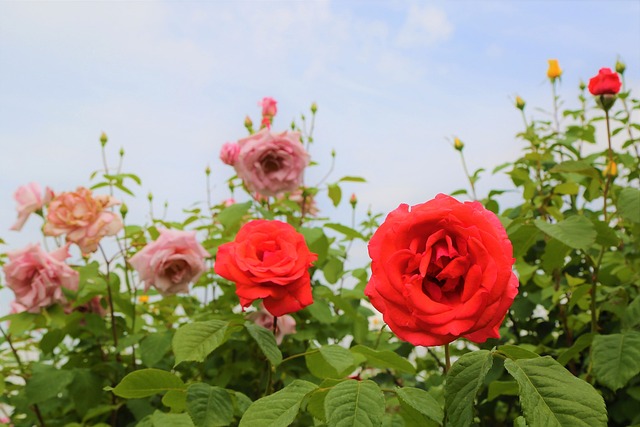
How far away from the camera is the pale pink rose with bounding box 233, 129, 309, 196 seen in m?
1.93

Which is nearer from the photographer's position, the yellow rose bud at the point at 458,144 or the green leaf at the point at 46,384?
the green leaf at the point at 46,384

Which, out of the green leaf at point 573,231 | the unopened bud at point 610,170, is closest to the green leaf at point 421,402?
the green leaf at point 573,231

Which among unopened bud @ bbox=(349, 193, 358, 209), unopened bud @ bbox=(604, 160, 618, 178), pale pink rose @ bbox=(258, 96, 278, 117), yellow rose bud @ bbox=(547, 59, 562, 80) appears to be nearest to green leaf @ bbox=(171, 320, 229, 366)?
unopened bud @ bbox=(604, 160, 618, 178)

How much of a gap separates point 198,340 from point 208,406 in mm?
105

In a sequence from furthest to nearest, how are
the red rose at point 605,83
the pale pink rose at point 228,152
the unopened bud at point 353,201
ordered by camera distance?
the unopened bud at point 353,201
the pale pink rose at point 228,152
the red rose at point 605,83

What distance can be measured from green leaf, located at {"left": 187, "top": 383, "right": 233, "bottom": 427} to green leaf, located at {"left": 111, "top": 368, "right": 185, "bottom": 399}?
0.05 metres

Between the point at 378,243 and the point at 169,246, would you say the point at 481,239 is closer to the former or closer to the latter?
the point at 378,243

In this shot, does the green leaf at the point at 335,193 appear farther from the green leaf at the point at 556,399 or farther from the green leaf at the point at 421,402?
the green leaf at the point at 556,399

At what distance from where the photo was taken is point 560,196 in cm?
231

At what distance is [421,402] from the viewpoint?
0.86m

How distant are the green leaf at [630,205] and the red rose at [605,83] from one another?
338mm

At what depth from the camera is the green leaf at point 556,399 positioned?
744 millimetres

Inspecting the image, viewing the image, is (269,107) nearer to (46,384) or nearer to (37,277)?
(37,277)

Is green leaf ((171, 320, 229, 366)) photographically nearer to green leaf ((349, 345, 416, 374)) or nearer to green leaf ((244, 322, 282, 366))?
green leaf ((244, 322, 282, 366))
